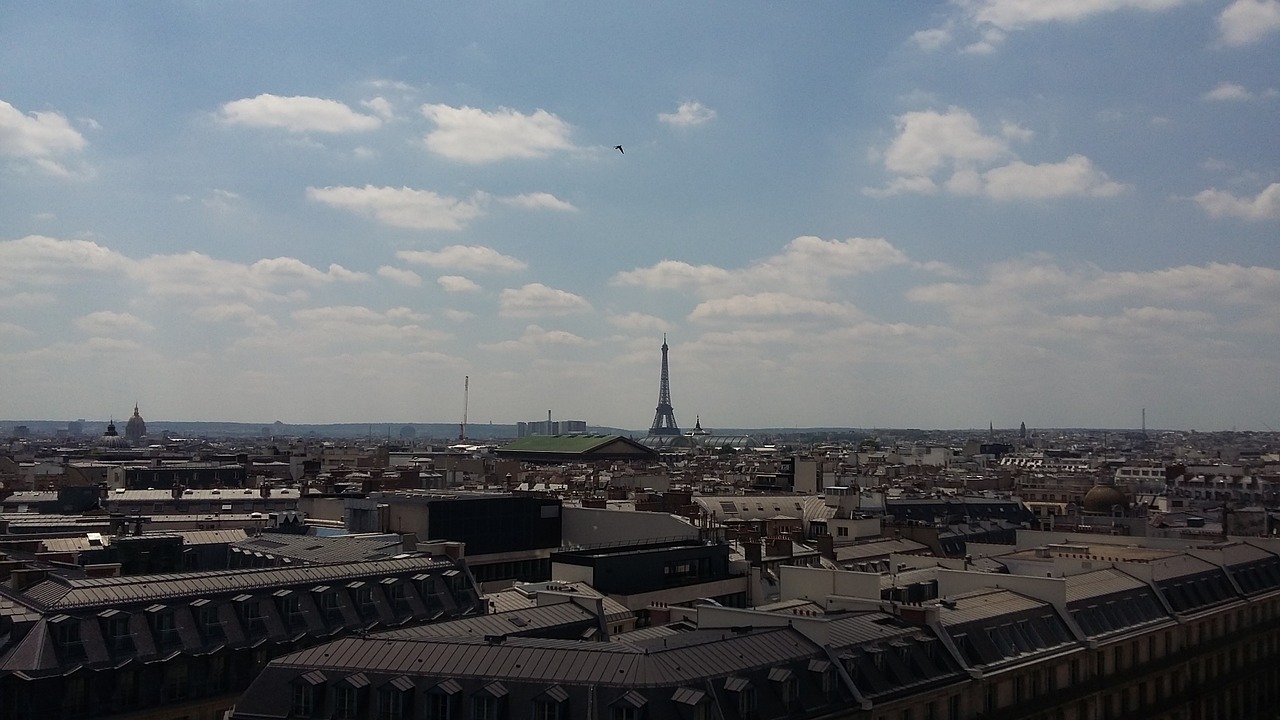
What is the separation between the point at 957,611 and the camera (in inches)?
1783

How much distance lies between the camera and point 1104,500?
394ft

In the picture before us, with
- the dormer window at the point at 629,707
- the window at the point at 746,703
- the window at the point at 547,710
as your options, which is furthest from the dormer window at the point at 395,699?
the window at the point at 746,703

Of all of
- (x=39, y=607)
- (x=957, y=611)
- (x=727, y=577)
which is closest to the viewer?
(x=39, y=607)

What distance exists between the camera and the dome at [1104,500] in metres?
120

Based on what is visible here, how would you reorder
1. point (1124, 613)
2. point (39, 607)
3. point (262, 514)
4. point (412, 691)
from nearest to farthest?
point (412, 691) → point (39, 607) → point (1124, 613) → point (262, 514)

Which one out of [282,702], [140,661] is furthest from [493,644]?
[140,661]

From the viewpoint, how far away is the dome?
120 meters

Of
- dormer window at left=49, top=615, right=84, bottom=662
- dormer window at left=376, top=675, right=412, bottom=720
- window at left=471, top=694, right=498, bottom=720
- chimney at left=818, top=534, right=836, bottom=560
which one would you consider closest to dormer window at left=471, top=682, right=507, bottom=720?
window at left=471, top=694, right=498, bottom=720

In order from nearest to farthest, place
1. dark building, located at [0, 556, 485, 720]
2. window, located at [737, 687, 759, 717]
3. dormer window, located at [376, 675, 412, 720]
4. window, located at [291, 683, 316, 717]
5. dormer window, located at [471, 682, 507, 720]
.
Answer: dormer window, located at [471, 682, 507, 720] → window, located at [737, 687, 759, 717] → dormer window, located at [376, 675, 412, 720] → window, located at [291, 683, 316, 717] → dark building, located at [0, 556, 485, 720]

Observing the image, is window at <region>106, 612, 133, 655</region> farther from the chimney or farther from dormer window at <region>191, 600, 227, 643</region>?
the chimney

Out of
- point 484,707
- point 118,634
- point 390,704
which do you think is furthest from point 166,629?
point 484,707

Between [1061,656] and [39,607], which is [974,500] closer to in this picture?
[1061,656]

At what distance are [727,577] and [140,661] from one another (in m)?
32.3

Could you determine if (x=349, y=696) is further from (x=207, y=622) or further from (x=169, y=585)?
(x=169, y=585)
